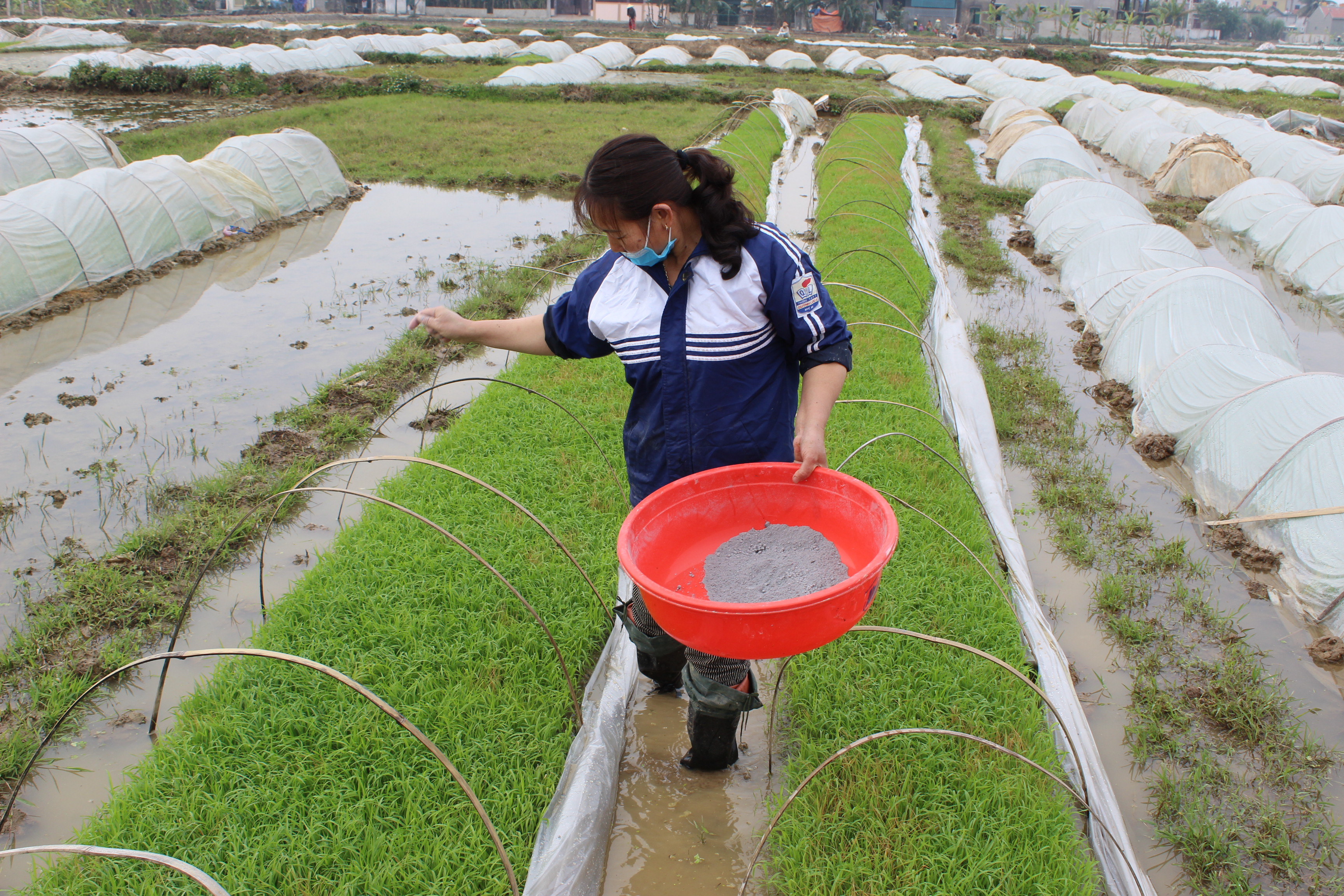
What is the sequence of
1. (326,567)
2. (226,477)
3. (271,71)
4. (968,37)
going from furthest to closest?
(968,37) → (271,71) → (226,477) → (326,567)

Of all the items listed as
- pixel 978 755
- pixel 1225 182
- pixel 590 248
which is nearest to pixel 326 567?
pixel 978 755

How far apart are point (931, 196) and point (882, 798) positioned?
1038cm

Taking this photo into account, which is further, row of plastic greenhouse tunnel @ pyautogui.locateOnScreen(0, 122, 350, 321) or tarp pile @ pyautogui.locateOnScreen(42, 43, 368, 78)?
tarp pile @ pyautogui.locateOnScreen(42, 43, 368, 78)

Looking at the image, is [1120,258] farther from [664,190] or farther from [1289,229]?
[664,190]

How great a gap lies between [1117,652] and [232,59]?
23964 mm

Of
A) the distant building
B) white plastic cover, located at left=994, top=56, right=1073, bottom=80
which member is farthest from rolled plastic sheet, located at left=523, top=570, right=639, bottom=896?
the distant building

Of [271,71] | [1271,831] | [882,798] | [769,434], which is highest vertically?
[271,71]

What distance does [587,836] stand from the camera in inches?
87.8

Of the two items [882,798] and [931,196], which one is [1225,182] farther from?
[882,798]

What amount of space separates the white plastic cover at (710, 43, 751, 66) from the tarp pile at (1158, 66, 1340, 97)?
546 inches

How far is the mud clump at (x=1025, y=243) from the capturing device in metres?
8.95

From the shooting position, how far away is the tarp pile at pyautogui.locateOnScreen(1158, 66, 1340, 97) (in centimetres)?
2336

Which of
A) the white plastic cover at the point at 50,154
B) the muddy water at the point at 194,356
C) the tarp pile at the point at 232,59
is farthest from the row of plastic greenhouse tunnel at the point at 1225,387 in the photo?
the tarp pile at the point at 232,59

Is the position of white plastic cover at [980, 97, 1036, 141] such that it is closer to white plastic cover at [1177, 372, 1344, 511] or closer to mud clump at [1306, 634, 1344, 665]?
white plastic cover at [1177, 372, 1344, 511]
